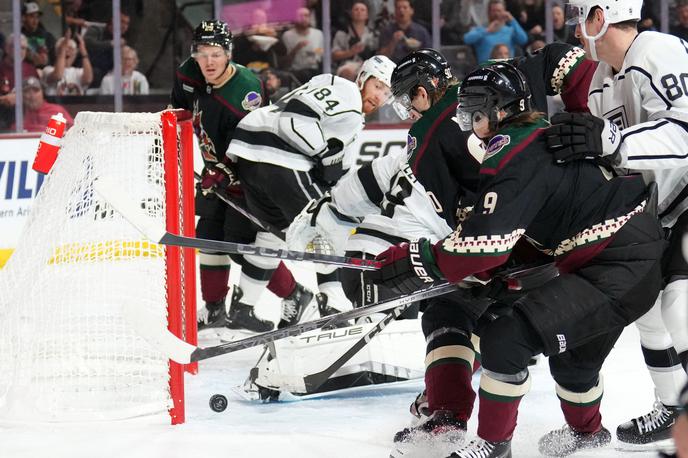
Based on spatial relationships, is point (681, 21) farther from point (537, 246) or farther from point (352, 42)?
point (537, 246)

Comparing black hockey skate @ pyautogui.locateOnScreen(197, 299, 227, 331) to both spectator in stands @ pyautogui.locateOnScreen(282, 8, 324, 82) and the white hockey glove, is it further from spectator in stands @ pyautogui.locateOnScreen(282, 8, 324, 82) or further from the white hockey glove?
spectator in stands @ pyautogui.locateOnScreen(282, 8, 324, 82)

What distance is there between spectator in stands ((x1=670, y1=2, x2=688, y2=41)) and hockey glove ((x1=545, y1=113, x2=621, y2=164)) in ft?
14.5

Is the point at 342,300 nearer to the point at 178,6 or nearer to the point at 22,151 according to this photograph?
the point at 22,151

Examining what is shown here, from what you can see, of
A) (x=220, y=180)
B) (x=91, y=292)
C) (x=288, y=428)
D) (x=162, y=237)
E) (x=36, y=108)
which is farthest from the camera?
(x=36, y=108)

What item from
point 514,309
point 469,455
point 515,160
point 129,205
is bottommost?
point 469,455

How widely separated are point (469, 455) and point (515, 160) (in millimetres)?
656

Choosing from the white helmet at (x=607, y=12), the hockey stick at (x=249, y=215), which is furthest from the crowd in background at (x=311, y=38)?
the white helmet at (x=607, y=12)

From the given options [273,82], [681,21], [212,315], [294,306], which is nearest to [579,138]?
[294,306]

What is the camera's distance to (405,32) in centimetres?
669

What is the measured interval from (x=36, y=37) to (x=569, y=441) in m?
4.57

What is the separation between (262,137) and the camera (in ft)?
13.6

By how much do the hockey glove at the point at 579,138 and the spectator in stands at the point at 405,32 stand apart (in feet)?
13.9

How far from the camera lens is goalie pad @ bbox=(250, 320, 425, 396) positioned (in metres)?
3.38

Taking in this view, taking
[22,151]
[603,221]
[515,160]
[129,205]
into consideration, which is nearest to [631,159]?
[603,221]
